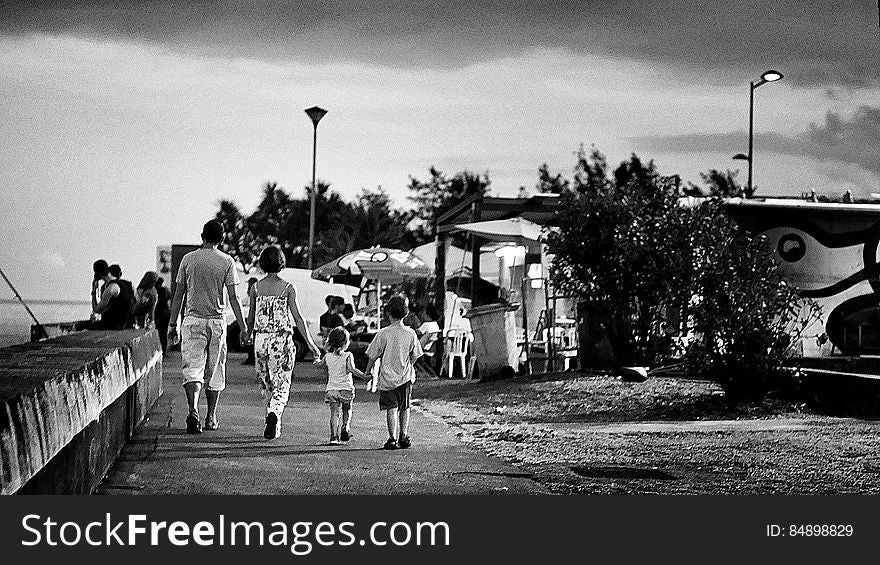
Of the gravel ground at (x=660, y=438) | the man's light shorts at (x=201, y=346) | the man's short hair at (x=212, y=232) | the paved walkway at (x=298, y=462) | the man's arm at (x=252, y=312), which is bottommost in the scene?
the paved walkway at (x=298, y=462)

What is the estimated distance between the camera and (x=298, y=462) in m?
6.27

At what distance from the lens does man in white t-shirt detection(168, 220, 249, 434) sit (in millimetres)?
7344

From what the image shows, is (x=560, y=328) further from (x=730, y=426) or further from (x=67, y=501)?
(x=67, y=501)

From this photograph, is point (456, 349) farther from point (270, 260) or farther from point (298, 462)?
point (298, 462)

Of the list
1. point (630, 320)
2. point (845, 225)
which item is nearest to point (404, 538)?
point (630, 320)

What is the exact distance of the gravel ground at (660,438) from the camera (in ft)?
19.1

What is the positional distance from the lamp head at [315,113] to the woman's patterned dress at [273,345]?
0.97 meters

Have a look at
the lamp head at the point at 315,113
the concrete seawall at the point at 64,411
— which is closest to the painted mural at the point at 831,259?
the lamp head at the point at 315,113

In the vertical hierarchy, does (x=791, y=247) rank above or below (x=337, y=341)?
above

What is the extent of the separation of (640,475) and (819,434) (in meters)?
1.88

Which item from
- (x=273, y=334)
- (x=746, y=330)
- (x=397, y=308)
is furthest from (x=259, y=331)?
(x=746, y=330)

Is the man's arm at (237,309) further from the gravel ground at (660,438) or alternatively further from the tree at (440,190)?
the tree at (440,190)

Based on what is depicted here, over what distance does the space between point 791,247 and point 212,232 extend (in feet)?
27.5

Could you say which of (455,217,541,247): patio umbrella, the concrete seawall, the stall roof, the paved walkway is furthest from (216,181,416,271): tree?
the concrete seawall
